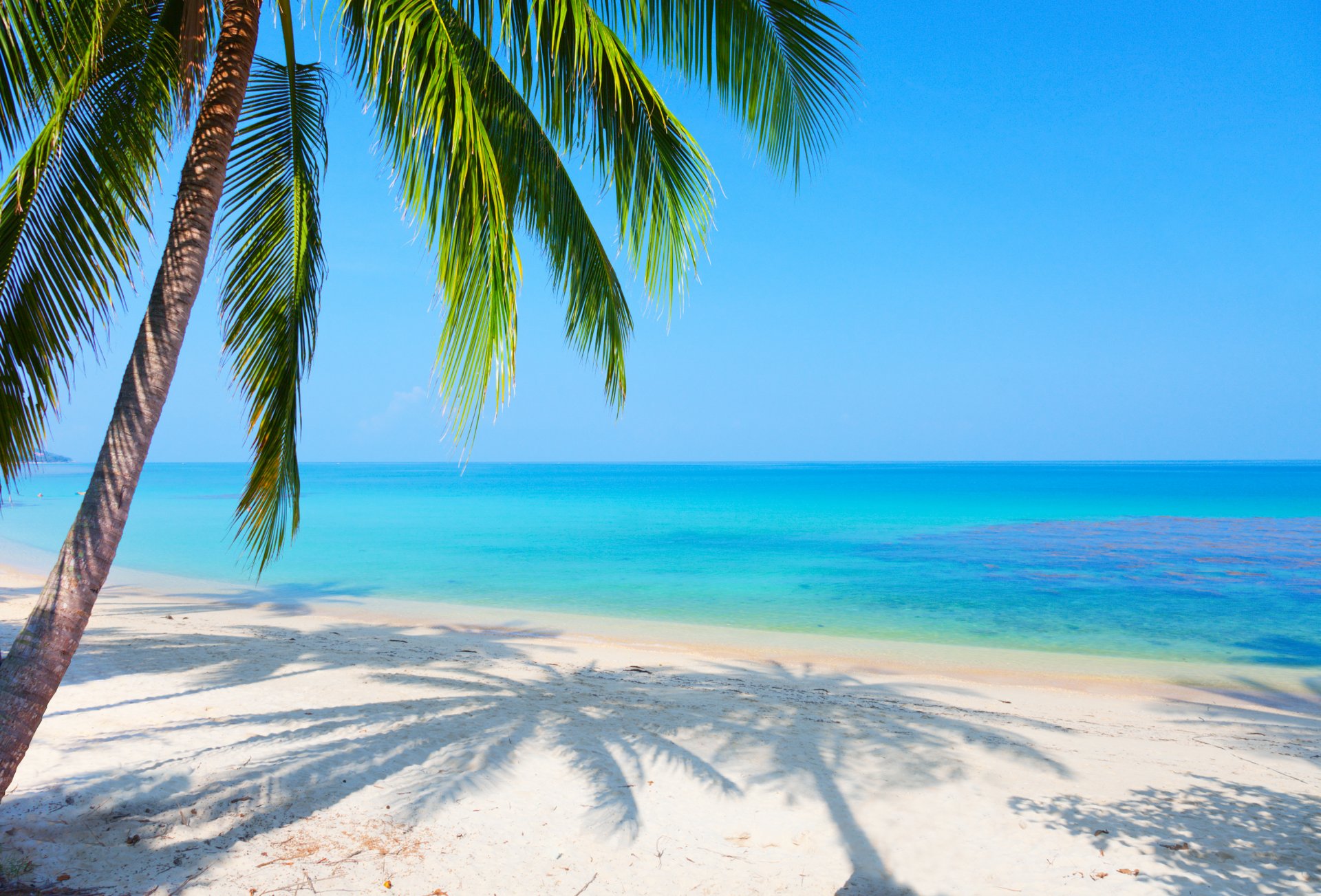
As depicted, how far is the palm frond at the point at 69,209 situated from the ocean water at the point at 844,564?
50 centimetres

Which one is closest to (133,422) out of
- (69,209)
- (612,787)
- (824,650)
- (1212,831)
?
(69,209)

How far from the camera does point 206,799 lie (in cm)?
384

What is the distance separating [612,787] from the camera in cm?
445

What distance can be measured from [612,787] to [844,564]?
18350mm

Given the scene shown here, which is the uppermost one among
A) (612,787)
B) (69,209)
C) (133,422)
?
(69,209)

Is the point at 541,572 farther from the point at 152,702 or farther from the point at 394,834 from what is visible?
the point at 394,834

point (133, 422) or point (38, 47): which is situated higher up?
point (38, 47)

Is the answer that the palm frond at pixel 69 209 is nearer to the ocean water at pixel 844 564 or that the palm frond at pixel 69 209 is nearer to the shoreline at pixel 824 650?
the ocean water at pixel 844 564

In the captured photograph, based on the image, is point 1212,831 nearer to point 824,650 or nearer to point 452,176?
point 452,176

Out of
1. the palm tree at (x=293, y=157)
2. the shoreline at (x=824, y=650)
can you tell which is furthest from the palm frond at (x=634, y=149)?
the shoreline at (x=824, y=650)

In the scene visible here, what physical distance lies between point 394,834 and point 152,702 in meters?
3.02

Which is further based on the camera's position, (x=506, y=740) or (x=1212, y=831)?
(x=506, y=740)

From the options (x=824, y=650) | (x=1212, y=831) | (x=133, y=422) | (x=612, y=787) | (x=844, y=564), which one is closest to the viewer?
(x=133, y=422)

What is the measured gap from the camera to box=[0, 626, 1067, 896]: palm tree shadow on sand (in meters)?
3.90
